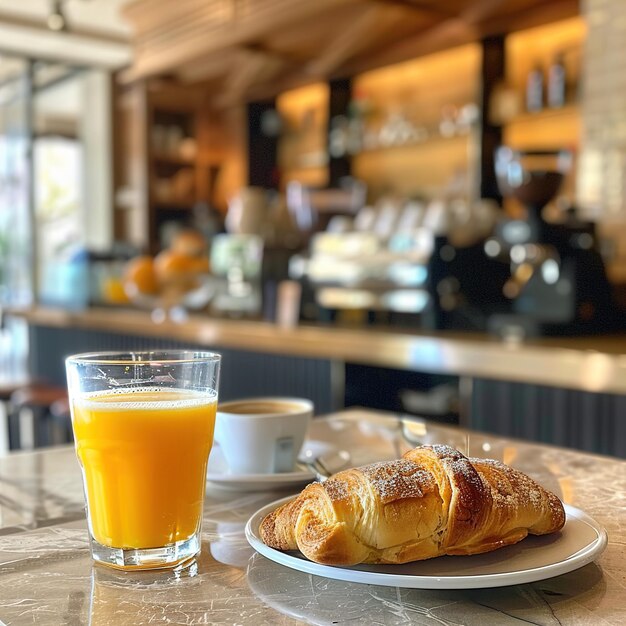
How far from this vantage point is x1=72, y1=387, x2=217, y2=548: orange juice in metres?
0.65

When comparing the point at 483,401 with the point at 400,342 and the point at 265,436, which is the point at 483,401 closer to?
the point at 400,342

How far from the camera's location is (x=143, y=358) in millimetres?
739

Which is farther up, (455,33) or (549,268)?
(455,33)

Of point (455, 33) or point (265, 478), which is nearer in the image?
point (265, 478)

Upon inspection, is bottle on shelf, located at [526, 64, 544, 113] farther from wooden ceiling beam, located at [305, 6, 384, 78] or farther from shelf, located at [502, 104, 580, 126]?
wooden ceiling beam, located at [305, 6, 384, 78]

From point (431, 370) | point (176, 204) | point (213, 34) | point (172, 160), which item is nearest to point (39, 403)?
point (431, 370)

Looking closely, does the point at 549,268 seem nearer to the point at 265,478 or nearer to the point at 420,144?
the point at 265,478

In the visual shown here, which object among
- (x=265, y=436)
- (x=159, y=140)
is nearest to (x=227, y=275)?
(x=265, y=436)

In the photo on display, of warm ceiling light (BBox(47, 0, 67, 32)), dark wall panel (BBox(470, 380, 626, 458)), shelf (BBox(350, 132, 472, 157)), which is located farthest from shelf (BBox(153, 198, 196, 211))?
dark wall panel (BBox(470, 380, 626, 458))

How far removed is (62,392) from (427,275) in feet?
5.57

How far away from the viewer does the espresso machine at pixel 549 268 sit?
2.46 metres

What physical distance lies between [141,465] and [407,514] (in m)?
0.21

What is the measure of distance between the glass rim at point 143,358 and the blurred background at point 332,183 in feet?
4.90

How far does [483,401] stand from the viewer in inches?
92.2
